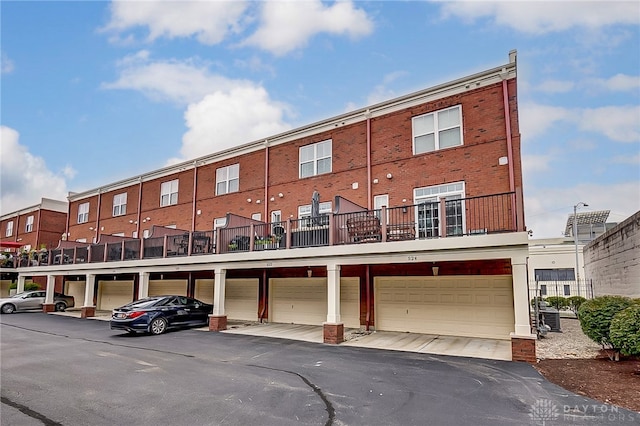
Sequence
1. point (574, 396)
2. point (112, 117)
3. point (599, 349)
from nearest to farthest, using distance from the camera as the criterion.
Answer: point (574, 396) < point (599, 349) < point (112, 117)

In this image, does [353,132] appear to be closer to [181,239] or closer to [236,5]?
[236,5]

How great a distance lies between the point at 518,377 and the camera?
7781mm

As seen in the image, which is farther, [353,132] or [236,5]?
[353,132]

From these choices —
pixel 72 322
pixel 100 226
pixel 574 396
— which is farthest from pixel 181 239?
pixel 574 396

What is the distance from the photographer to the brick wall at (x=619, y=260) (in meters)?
11.7

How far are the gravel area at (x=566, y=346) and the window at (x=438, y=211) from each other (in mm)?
4034

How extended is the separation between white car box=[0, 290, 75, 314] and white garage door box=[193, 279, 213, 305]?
432 inches

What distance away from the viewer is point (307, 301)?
16641 mm

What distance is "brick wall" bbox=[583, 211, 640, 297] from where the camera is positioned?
1169 centimetres

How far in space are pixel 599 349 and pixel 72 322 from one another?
69.4 feet

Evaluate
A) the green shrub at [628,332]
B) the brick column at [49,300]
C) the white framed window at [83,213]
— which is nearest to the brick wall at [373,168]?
the green shrub at [628,332]

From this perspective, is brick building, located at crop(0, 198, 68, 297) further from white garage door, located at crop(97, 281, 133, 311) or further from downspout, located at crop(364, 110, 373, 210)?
downspout, located at crop(364, 110, 373, 210)

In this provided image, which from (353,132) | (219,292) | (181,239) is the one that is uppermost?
(353,132)

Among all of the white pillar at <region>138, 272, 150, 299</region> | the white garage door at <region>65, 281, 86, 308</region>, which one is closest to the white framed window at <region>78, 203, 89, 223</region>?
the white garage door at <region>65, 281, 86, 308</region>
